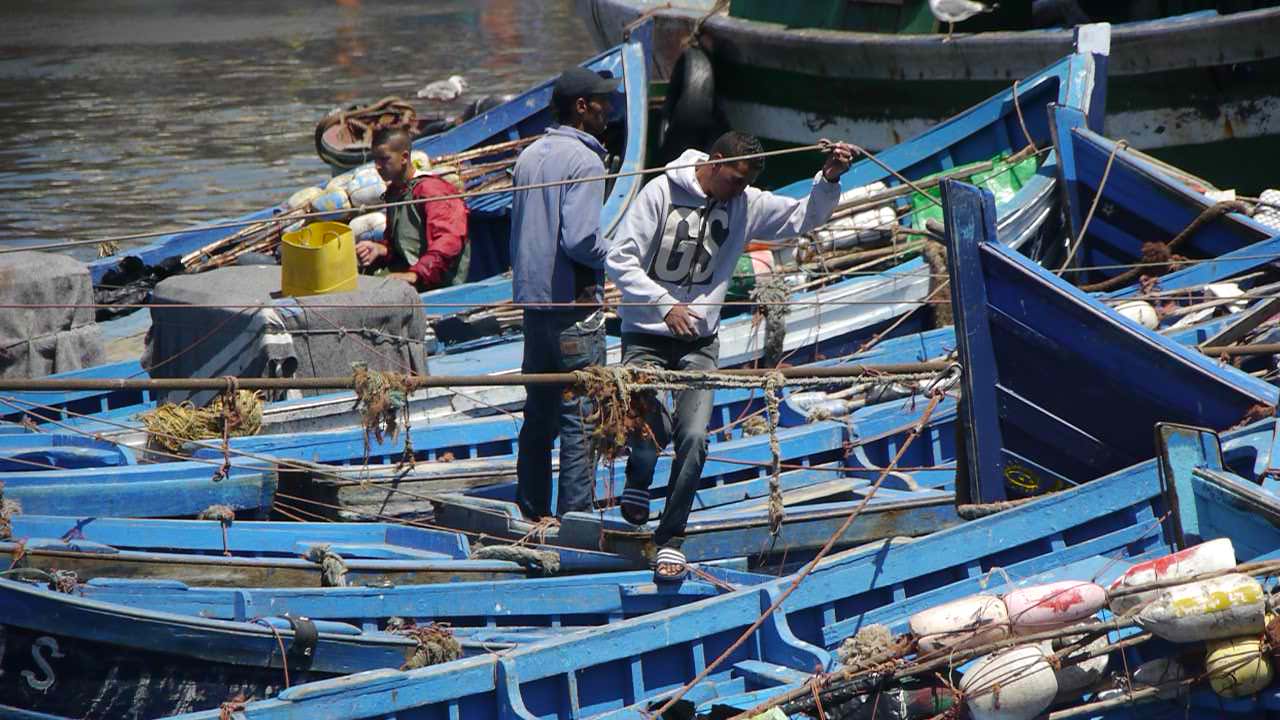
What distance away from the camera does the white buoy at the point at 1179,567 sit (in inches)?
173

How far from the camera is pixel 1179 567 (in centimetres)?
444

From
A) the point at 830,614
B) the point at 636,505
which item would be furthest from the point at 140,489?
the point at 830,614

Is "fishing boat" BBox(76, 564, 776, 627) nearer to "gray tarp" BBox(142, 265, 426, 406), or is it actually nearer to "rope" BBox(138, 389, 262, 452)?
"rope" BBox(138, 389, 262, 452)

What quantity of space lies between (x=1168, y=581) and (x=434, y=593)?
2480 millimetres

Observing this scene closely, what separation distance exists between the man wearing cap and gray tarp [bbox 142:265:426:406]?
1257 mm

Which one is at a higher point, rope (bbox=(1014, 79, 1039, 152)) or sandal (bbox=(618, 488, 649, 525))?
rope (bbox=(1014, 79, 1039, 152))

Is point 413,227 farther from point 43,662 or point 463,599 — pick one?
point 43,662

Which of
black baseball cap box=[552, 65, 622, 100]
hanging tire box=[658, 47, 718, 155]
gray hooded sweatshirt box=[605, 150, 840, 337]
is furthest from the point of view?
hanging tire box=[658, 47, 718, 155]

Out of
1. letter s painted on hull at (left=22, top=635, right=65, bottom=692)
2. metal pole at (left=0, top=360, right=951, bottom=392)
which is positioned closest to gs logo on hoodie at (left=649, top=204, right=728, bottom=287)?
metal pole at (left=0, top=360, right=951, bottom=392)

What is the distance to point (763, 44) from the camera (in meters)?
13.5

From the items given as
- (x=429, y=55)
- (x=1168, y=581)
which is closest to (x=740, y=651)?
(x=1168, y=581)

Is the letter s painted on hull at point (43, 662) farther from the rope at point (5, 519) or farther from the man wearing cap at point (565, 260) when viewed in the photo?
the man wearing cap at point (565, 260)

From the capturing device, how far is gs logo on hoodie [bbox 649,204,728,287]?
5766 millimetres

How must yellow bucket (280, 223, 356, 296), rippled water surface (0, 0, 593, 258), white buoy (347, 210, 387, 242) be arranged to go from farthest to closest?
rippled water surface (0, 0, 593, 258) < white buoy (347, 210, 387, 242) < yellow bucket (280, 223, 356, 296)
